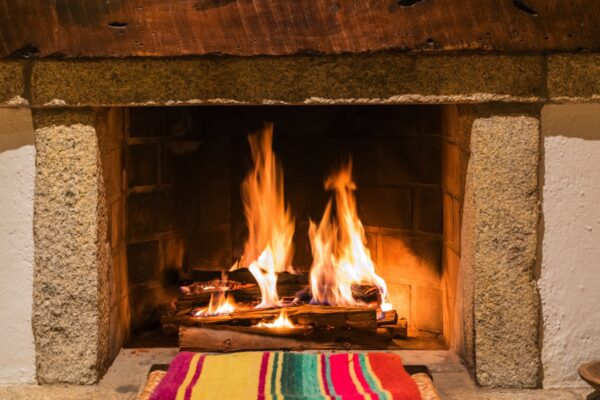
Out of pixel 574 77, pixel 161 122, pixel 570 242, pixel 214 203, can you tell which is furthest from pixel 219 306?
pixel 574 77

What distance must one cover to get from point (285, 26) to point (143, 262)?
4.35 ft

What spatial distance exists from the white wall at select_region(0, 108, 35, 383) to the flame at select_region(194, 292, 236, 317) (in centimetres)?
76

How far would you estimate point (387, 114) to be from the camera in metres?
3.96

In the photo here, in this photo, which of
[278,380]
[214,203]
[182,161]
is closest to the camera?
[278,380]

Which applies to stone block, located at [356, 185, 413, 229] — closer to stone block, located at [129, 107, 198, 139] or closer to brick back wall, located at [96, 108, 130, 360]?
stone block, located at [129, 107, 198, 139]

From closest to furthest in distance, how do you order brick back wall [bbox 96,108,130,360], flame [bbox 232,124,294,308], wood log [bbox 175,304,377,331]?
brick back wall [bbox 96,108,130,360] < wood log [bbox 175,304,377,331] < flame [bbox 232,124,294,308]

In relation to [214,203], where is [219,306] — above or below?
below

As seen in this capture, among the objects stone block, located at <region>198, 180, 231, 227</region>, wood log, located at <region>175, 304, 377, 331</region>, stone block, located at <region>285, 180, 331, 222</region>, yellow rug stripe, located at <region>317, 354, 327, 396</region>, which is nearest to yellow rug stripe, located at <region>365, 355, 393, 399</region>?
yellow rug stripe, located at <region>317, 354, 327, 396</region>

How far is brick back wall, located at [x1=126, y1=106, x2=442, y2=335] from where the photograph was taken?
3760 millimetres

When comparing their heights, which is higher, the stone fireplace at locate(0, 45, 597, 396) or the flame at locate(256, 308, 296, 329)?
the stone fireplace at locate(0, 45, 597, 396)

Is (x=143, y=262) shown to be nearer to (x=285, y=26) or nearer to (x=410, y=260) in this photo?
(x=410, y=260)

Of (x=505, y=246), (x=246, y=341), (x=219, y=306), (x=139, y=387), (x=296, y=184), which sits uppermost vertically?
(x=296, y=184)

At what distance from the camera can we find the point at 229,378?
304 cm

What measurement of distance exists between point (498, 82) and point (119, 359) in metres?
1.70
